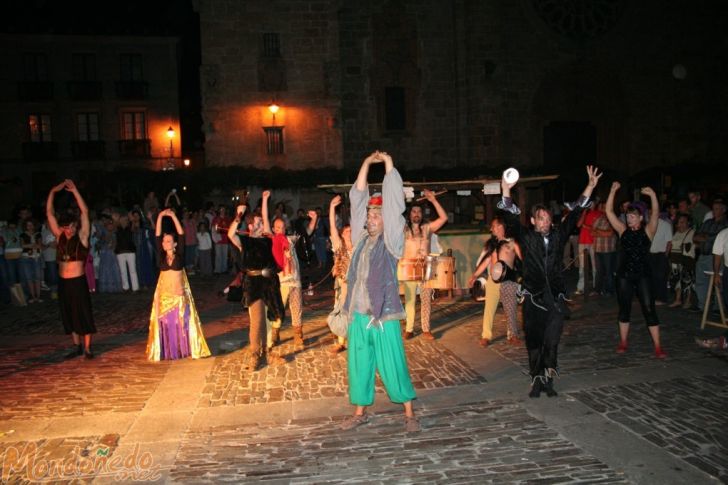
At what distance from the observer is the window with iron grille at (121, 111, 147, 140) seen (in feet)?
125

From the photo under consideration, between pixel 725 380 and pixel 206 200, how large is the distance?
69.4 feet

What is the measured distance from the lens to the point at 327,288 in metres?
15.6

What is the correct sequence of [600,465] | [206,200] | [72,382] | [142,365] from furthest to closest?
[206,200]
[142,365]
[72,382]
[600,465]

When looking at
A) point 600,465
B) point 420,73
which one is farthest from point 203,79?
point 600,465

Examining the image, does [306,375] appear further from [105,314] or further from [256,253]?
[105,314]

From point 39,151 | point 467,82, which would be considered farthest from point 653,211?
point 39,151

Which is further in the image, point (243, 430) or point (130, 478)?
point (243, 430)

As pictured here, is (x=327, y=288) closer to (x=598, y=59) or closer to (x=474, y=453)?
(x=474, y=453)

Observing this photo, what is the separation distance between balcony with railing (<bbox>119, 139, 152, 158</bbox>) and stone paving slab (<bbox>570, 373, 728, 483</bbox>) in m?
35.5

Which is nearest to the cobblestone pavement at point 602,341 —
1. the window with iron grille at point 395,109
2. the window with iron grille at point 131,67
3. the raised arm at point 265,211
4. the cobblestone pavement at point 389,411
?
the cobblestone pavement at point 389,411

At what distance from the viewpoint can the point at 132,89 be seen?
3781cm

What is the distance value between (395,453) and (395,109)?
2496 cm

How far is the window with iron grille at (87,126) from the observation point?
38.3 m

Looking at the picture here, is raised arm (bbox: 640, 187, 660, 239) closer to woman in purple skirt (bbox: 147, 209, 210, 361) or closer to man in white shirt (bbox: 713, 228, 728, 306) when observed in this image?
man in white shirt (bbox: 713, 228, 728, 306)
